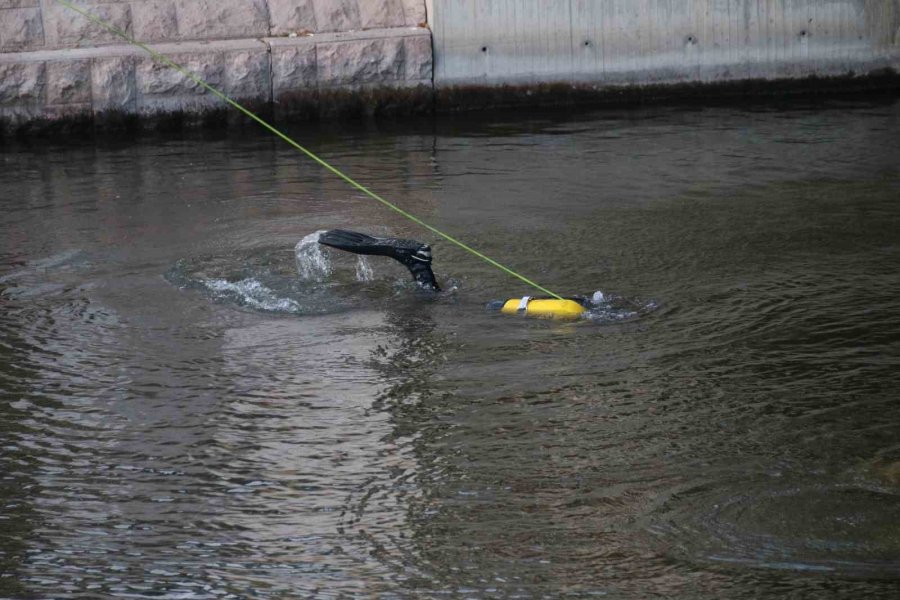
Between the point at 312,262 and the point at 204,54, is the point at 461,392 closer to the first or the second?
the point at 312,262

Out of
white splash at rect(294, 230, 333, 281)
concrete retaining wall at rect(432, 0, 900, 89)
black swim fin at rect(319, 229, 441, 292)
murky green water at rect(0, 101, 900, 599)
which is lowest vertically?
murky green water at rect(0, 101, 900, 599)

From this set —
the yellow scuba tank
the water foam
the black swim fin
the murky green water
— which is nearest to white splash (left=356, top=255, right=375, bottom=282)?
the water foam

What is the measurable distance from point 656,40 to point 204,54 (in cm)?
603

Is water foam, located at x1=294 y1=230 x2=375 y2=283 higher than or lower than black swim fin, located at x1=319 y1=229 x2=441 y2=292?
lower

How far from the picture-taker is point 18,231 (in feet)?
38.7

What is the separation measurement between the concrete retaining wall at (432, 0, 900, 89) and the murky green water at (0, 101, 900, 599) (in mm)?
4117

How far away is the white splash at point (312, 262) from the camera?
1010 centimetres

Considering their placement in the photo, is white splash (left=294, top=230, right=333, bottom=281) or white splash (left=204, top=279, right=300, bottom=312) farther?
white splash (left=294, top=230, right=333, bottom=281)

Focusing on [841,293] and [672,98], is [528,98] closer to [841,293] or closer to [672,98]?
[672,98]

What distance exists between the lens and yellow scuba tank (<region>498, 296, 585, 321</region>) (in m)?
8.91

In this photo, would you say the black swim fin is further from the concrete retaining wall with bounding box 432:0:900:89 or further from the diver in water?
the concrete retaining wall with bounding box 432:0:900:89

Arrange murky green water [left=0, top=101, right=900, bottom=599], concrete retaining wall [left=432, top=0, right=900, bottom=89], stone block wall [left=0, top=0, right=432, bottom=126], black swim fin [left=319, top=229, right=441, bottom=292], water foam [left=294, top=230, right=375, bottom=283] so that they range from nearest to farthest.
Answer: murky green water [left=0, top=101, right=900, bottom=599]
black swim fin [left=319, top=229, right=441, bottom=292]
water foam [left=294, top=230, right=375, bottom=283]
stone block wall [left=0, top=0, right=432, bottom=126]
concrete retaining wall [left=432, top=0, right=900, bottom=89]

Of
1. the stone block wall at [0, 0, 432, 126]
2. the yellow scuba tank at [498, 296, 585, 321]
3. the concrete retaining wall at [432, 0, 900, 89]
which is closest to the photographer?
→ the yellow scuba tank at [498, 296, 585, 321]

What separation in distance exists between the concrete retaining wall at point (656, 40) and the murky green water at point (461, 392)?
4.12 m
